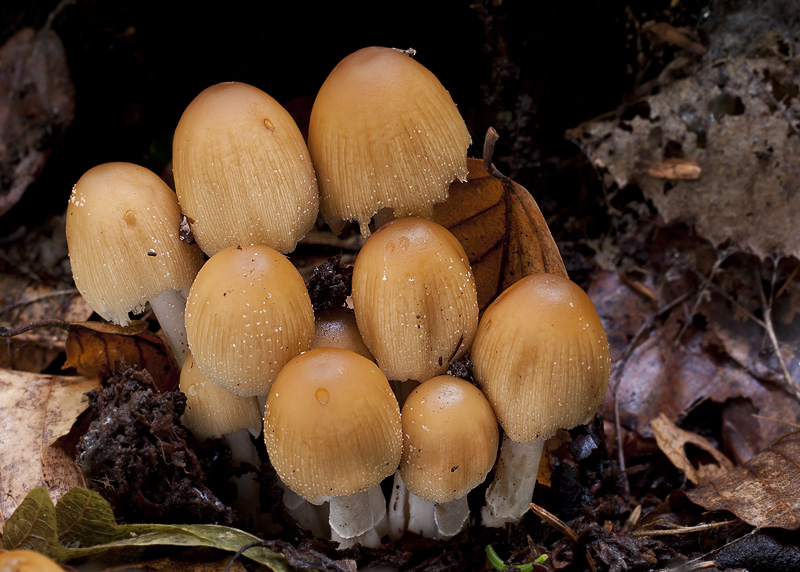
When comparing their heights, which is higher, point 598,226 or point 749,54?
point 749,54

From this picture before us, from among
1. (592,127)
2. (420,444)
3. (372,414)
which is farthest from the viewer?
(592,127)

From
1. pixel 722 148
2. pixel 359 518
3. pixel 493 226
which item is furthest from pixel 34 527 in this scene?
pixel 722 148

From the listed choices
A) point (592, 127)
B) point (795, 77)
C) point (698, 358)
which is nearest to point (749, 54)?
point (795, 77)

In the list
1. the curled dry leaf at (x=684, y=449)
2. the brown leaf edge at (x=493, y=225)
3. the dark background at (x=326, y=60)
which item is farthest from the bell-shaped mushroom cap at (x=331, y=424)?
the dark background at (x=326, y=60)

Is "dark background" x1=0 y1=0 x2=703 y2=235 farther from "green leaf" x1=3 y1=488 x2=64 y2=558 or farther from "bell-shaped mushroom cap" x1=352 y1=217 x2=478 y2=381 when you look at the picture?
"green leaf" x1=3 y1=488 x2=64 y2=558

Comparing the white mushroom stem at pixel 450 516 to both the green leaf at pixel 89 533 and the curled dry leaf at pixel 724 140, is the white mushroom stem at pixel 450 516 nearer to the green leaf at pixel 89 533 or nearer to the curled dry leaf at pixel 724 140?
the green leaf at pixel 89 533

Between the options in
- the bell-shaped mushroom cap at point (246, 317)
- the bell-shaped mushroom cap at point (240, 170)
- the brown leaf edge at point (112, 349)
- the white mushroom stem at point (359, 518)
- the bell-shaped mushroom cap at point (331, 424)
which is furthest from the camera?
the brown leaf edge at point (112, 349)

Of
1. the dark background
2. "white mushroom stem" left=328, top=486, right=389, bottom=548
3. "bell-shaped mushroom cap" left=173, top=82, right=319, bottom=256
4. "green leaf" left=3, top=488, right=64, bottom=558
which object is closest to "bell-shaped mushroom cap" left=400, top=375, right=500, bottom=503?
"white mushroom stem" left=328, top=486, right=389, bottom=548

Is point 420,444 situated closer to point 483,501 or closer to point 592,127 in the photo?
A: point 483,501
